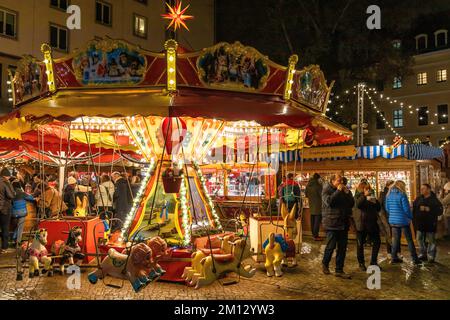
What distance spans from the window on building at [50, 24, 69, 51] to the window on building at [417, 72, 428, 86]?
88.4 feet

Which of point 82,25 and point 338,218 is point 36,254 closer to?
point 338,218

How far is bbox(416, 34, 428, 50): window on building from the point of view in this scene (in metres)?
34.6

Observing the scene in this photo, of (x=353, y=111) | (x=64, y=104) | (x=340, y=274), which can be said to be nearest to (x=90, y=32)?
(x=353, y=111)

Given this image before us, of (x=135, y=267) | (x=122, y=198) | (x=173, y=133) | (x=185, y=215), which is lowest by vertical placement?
(x=135, y=267)

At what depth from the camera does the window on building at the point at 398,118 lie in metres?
36.6

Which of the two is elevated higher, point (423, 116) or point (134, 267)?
point (423, 116)

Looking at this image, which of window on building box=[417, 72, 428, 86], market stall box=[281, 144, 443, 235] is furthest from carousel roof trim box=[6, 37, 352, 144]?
window on building box=[417, 72, 428, 86]

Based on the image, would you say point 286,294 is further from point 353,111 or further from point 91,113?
point 353,111

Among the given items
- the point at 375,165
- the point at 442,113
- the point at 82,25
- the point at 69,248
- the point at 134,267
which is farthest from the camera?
the point at 442,113

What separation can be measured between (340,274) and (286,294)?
1.58 m

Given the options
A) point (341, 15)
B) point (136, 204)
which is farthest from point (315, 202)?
point (341, 15)

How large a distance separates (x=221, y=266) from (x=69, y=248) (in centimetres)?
316

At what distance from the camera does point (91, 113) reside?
21.8ft

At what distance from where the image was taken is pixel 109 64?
704 centimetres
